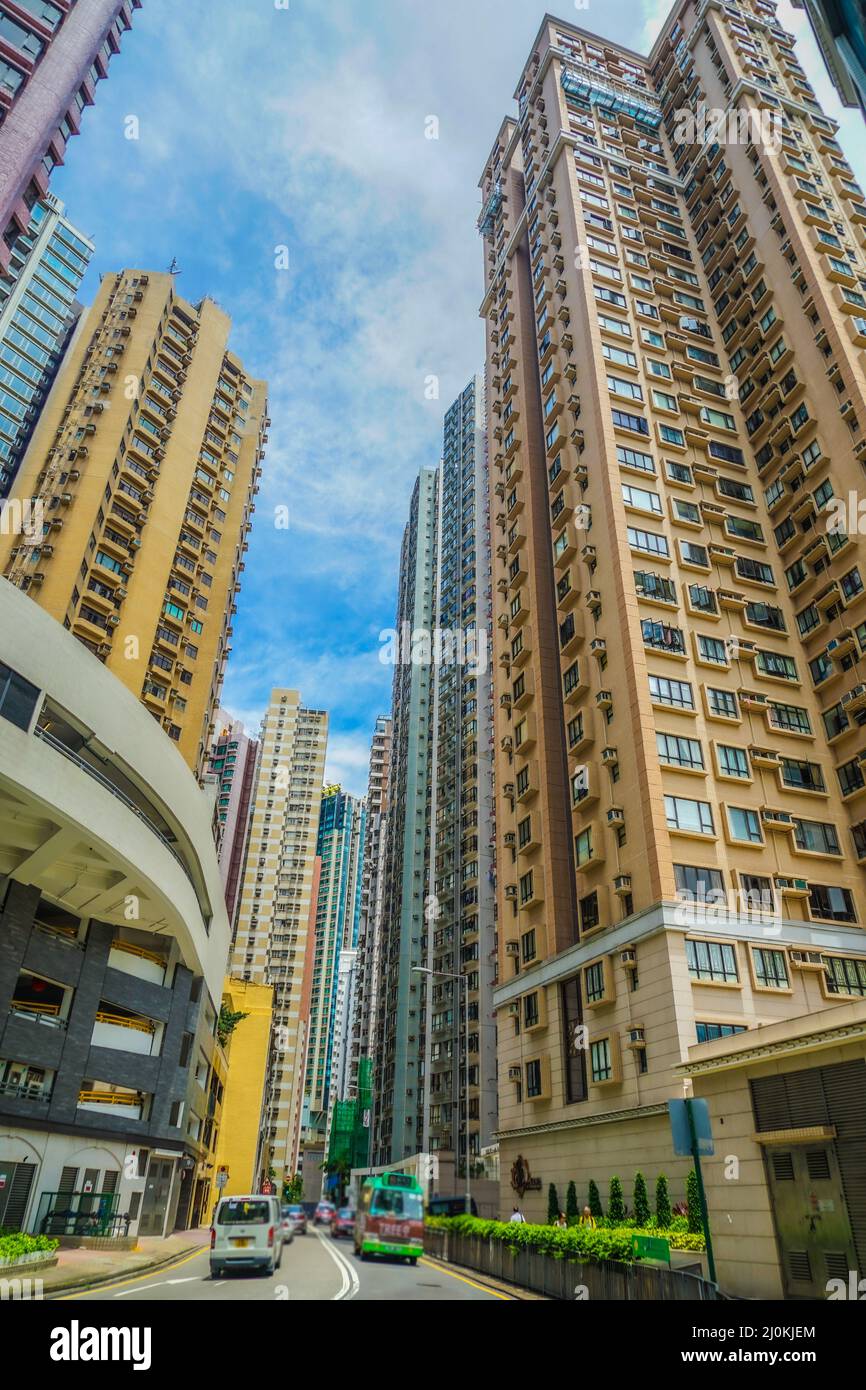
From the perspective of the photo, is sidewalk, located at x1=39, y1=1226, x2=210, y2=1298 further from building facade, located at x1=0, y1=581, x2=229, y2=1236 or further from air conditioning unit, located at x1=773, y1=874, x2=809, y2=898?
air conditioning unit, located at x1=773, y1=874, x2=809, y2=898

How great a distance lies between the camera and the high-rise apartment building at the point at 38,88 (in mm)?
38219

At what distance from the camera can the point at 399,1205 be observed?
2567 cm

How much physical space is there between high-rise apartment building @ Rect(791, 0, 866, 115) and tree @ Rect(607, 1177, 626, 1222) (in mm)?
30047

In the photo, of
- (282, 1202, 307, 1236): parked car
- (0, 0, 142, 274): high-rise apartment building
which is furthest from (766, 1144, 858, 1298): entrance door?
(0, 0, 142, 274): high-rise apartment building

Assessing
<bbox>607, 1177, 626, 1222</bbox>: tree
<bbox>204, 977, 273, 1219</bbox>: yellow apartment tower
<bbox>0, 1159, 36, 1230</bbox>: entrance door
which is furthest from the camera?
<bbox>204, 977, 273, 1219</bbox>: yellow apartment tower

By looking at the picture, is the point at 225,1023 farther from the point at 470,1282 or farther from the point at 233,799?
the point at 233,799

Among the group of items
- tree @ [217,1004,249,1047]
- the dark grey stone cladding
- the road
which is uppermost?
tree @ [217,1004,249,1047]

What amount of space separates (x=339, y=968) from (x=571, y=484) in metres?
143

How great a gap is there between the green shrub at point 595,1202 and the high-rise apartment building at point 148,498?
131 ft

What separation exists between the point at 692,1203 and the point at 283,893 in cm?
9617

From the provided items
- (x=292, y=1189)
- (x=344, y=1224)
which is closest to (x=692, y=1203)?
(x=344, y=1224)

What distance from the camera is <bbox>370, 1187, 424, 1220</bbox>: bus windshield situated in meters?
25.6

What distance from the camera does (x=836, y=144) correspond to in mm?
56438

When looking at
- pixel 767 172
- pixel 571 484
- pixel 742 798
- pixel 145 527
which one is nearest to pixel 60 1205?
pixel 742 798
